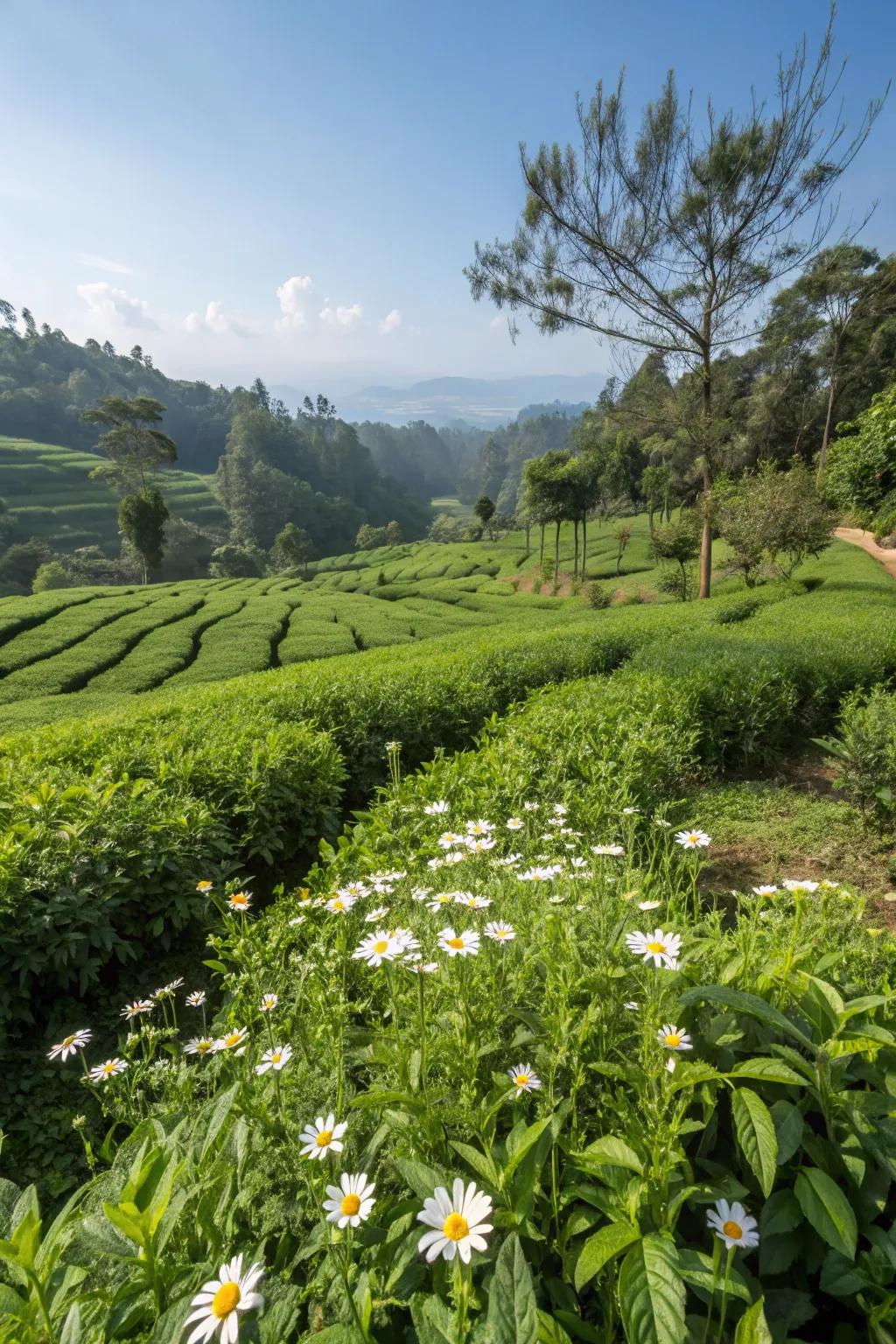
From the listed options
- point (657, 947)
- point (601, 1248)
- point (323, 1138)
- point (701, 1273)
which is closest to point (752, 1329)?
point (701, 1273)

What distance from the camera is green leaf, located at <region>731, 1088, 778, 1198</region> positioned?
128cm

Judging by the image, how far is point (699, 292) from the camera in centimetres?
1631

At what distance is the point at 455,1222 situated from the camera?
1.04 m

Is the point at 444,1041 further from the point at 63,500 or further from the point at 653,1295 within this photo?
the point at 63,500

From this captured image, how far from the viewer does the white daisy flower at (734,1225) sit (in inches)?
43.3

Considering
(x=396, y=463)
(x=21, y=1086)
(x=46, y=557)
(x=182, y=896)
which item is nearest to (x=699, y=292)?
(x=182, y=896)

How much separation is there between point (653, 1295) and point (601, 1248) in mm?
113

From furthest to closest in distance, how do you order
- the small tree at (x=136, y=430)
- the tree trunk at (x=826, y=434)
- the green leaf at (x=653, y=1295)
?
the small tree at (x=136, y=430)
the tree trunk at (x=826, y=434)
the green leaf at (x=653, y=1295)

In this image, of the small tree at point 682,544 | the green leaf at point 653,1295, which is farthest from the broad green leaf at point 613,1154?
the small tree at point 682,544

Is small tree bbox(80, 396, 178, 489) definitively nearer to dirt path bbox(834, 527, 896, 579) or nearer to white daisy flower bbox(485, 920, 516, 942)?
dirt path bbox(834, 527, 896, 579)

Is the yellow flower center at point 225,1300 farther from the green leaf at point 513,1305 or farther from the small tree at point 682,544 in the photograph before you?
the small tree at point 682,544

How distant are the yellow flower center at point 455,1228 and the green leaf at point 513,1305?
105 millimetres

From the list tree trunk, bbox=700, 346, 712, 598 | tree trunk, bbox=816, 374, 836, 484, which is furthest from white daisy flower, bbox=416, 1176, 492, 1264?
tree trunk, bbox=816, 374, 836, 484

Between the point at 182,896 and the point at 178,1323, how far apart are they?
2.60 meters
